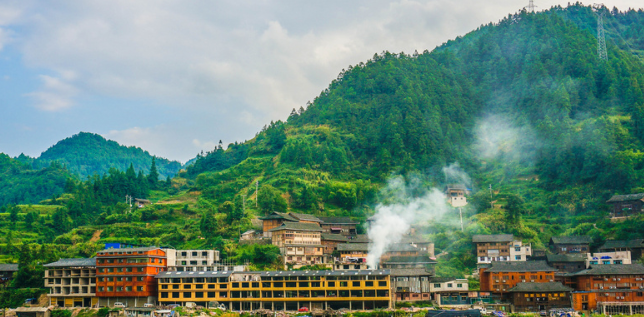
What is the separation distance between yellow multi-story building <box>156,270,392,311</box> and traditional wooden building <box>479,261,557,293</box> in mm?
11213

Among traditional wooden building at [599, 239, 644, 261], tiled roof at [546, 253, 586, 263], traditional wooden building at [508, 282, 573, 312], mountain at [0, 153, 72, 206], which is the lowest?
traditional wooden building at [508, 282, 573, 312]

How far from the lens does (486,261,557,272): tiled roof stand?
218ft

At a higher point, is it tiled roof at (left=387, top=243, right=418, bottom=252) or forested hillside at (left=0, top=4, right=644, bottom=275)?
forested hillside at (left=0, top=4, right=644, bottom=275)

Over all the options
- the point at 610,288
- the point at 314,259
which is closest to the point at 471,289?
the point at 610,288

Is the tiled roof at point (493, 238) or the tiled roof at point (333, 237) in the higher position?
the tiled roof at point (333, 237)

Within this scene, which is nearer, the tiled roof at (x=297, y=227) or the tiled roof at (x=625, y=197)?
the tiled roof at (x=297, y=227)

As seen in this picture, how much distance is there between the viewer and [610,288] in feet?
208

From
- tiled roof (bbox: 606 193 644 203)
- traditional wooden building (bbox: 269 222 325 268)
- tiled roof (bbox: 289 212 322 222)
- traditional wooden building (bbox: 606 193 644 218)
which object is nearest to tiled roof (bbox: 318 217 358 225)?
tiled roof (bbox: 289 212 322 222)

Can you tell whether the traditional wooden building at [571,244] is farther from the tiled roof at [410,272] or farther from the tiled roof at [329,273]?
the tiled roof at [329,273]

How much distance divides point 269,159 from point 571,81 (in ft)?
187

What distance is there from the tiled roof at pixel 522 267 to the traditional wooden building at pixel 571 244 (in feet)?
33.1

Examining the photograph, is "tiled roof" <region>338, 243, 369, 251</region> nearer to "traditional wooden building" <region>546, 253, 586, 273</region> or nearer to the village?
the village

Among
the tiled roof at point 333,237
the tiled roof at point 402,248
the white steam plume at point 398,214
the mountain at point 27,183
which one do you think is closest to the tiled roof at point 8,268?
the tiled roof at point 333,237

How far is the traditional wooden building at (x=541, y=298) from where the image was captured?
62688 mm
